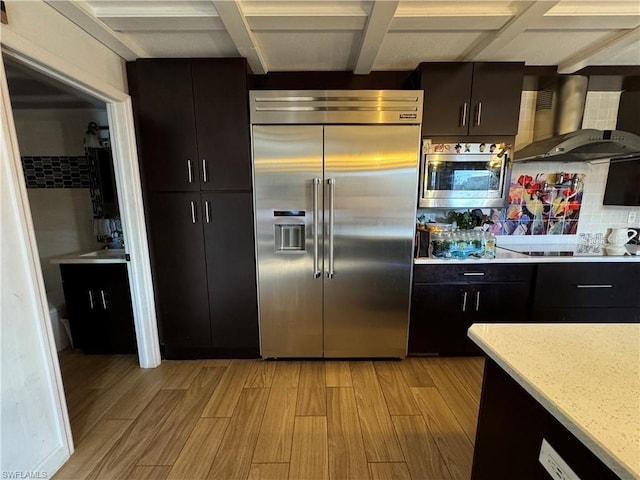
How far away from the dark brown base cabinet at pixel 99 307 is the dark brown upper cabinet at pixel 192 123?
873mm

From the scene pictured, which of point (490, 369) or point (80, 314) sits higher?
point (490, 369)

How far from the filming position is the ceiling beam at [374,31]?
139 centimetres

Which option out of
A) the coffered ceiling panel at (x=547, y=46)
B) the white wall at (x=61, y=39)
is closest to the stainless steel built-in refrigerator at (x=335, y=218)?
the coffered ceiling panel at (x=547, y=46)

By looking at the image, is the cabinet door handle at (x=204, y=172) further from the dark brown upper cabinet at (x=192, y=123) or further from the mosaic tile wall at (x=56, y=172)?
the mosaic tile wall at (x=56, y=172)

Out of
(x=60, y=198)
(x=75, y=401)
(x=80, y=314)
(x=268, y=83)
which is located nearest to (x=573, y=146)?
(x=268, y=83)

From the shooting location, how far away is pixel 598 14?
151 centimetres

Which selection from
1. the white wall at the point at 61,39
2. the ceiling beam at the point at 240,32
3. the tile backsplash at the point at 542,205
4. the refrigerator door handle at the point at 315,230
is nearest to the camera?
the white wall at the point at 61,39

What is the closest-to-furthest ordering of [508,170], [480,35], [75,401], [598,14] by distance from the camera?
1. [598,14]
2. [480,35]
3. [75,401]
4. [508,170]

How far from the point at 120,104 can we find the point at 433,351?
3.07 m

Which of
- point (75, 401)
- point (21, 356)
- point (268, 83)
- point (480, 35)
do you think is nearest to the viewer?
point (21, 356)

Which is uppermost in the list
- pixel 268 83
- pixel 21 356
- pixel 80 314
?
pixel 268 83

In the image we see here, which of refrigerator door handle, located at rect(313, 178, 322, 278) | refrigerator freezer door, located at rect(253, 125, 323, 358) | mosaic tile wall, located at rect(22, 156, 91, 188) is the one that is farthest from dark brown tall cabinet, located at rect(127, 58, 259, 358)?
mosaic tile wall, located at rect(22, 156, 91, 188)

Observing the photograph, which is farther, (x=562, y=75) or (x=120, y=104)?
(x=562, y=75)

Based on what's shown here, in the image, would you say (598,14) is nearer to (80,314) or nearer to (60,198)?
(80,314)
